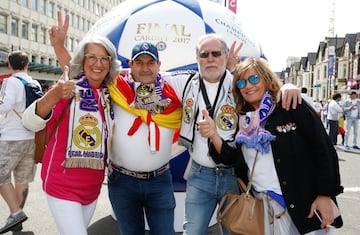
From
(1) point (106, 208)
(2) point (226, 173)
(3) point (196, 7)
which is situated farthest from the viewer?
(1) point (106, 208)

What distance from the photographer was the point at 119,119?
2492 millimetres

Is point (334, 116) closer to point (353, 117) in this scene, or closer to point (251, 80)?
point (353, 117)

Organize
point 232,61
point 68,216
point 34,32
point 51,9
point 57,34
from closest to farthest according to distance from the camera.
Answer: point 68,216, point 57,34, point 232,61, point 34,32, point 51,9

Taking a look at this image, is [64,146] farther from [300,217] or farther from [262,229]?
[300,217]

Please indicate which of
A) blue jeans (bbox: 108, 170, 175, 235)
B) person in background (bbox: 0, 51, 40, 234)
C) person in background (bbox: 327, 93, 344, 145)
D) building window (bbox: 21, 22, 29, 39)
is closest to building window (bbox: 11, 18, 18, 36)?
building window (bbox: 21, 22, 29, 39)

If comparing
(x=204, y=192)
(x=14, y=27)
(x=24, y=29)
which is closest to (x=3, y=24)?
(x=14, y=27)

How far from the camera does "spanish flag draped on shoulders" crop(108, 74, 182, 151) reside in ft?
8.04

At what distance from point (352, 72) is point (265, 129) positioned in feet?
179

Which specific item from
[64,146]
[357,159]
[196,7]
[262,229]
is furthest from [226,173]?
[357,159]

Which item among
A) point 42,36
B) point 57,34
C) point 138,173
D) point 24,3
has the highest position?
point 24,3

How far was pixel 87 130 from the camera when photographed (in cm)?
229

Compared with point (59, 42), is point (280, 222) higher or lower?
lower

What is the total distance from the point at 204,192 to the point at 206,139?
0.35 meters

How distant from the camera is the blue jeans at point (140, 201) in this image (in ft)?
8.27
